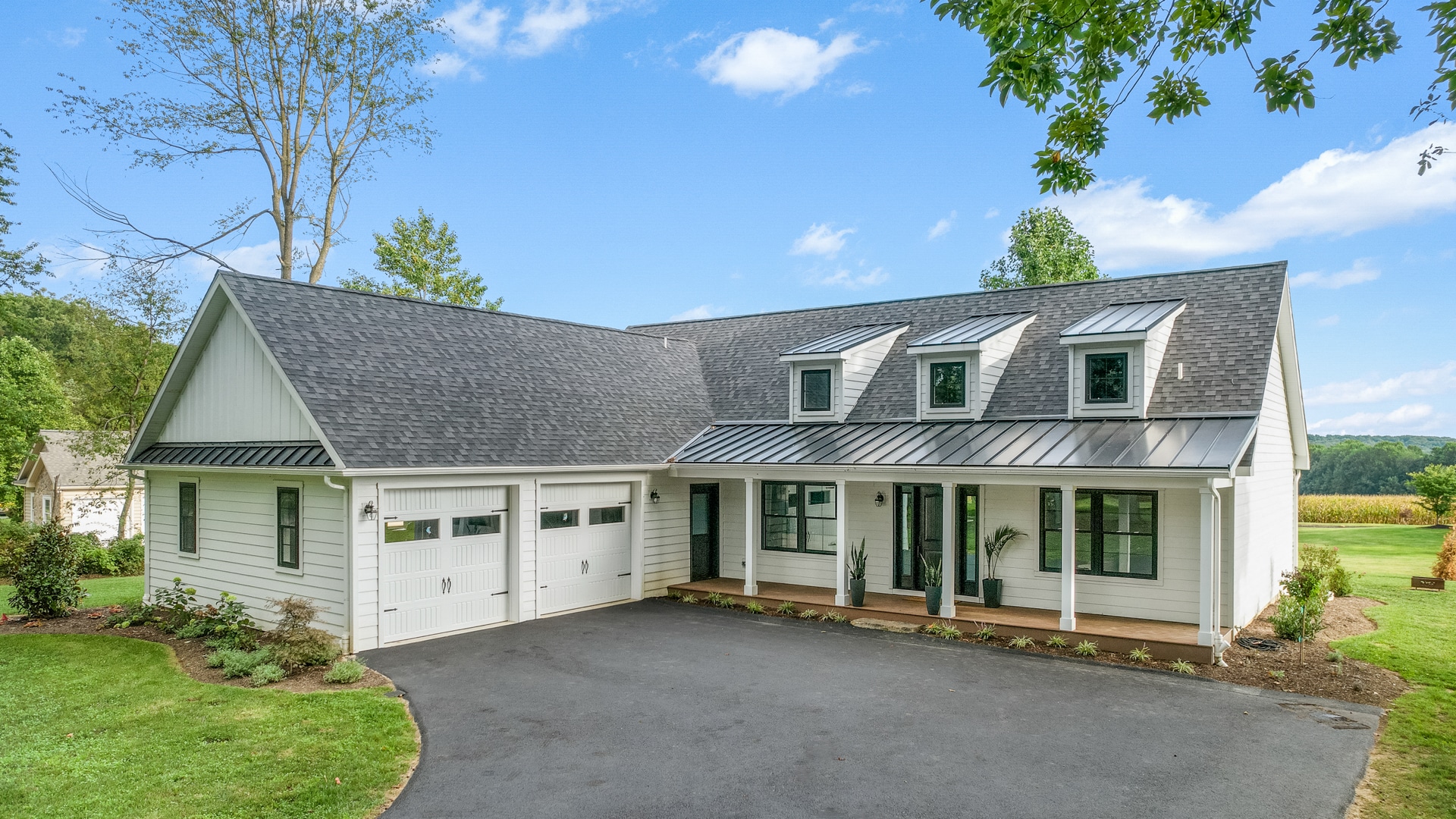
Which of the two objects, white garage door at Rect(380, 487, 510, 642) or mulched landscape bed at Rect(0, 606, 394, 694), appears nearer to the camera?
mulched landscape bed at Rect(0, 606, 394, 694)

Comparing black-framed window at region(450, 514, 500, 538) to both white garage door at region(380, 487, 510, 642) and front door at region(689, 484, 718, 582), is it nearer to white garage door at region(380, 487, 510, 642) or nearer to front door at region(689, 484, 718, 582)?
white garage door at region(380, 487, 510, 642)

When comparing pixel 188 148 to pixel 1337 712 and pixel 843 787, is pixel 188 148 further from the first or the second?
pixel 1337 712

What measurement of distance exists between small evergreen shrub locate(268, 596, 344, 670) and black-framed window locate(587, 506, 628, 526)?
4.82 meters

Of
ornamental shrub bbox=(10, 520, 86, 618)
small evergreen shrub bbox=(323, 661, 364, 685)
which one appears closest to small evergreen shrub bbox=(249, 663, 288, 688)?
small evergreen shrub bbox=(323, 661, 364, 685)

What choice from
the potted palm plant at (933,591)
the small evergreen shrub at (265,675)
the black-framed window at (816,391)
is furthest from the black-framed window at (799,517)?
the small evergreen shrub at (265,675)

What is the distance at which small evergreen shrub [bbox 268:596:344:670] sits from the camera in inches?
398

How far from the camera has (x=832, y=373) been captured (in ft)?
53.1

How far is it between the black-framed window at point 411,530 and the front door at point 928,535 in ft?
25.7

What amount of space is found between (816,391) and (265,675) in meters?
10.6

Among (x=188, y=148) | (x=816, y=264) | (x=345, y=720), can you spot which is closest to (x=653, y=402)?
(x=345, y=720)

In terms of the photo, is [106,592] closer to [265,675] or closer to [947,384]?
[265,675]

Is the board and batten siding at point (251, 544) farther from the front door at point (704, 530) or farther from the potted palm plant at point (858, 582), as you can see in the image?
the potted palm plant at point (858, 582)

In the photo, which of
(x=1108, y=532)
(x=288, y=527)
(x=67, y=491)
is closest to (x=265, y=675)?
(x=288, y=527)

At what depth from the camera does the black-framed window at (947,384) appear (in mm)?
14695
